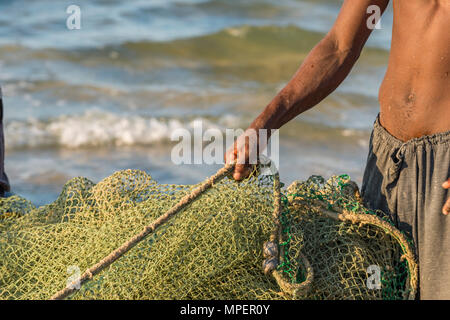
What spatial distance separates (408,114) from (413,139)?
12cm

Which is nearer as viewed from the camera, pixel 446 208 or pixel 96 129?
pixel 446 208

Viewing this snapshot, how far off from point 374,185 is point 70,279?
146cm

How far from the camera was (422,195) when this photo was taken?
2.60 metres

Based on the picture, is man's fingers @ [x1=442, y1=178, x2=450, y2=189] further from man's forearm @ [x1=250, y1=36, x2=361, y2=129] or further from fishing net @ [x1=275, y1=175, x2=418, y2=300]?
man's forearm @ [x1=250, y1=36, x2=361, y2=129]

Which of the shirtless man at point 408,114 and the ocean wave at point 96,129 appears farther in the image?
the ocean wave at point 96,129

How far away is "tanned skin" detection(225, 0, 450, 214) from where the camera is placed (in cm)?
260

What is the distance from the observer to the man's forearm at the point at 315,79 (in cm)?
264

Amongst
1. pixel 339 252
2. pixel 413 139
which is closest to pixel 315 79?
pixel 413 139

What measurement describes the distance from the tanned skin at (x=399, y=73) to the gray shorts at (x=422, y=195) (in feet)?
0.19

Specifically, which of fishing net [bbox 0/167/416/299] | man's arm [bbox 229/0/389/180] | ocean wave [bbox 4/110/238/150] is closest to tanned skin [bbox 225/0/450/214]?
man's arm [bbox 229/0/389/180]

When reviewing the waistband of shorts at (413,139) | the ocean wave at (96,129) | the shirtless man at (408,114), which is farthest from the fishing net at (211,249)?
the ocean wave at (96,129)

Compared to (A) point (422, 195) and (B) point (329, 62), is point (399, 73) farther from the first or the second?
(A) point (422, 195)

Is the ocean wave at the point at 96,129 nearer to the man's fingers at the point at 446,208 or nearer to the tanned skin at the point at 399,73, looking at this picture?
the tanned skin at the point at 399,73
